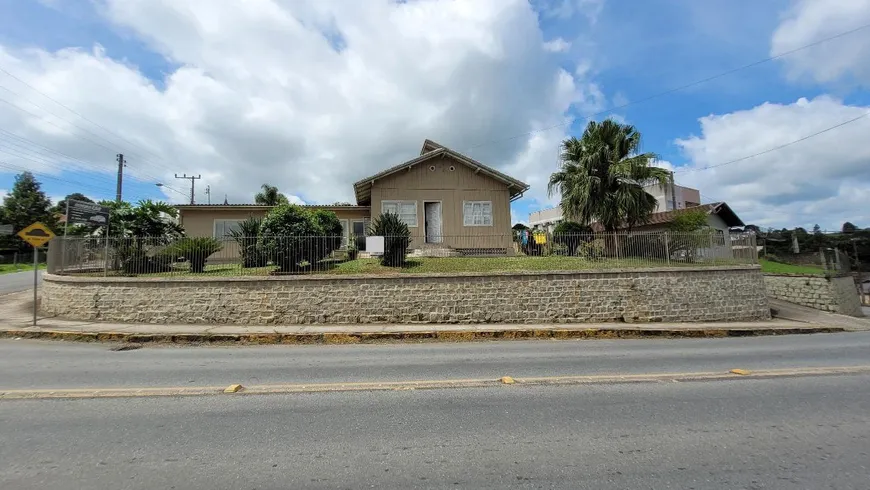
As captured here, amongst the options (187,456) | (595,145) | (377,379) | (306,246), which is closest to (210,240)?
(306,246)

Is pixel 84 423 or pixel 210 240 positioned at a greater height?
pixel 210 240

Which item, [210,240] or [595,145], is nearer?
[210,240]

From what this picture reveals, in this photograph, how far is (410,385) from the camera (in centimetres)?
617

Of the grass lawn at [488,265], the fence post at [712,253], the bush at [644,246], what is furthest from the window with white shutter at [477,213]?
the fence post at [712,253]

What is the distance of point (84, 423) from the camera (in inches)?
181

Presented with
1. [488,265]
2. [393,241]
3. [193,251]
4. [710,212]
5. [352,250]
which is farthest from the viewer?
[710,212]

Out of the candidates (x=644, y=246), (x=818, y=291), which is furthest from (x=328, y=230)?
(x=818, y=291)

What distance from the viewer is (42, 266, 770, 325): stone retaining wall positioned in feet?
42.1

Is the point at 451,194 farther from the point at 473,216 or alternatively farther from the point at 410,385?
the point at 410,385

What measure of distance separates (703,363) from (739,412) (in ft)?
10.5

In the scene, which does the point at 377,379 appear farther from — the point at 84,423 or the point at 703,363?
the point at 703,363

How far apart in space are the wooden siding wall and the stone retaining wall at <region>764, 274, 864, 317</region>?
38.8 ft

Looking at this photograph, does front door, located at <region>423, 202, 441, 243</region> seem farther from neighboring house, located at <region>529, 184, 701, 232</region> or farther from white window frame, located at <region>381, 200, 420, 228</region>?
neighboring house, located at <region>529, 184, 701, 232</region>

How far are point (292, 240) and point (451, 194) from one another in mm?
9812
